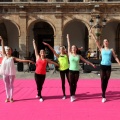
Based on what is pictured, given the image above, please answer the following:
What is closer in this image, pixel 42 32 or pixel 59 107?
pixel 59 107

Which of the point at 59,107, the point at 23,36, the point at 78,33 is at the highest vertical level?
the point at 78,33

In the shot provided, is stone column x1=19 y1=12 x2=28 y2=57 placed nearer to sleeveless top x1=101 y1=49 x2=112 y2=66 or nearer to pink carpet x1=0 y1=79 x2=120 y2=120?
pink carpet x1=0 y1=79 x2=120 y2=120

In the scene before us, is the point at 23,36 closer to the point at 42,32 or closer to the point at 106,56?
the point at 42,32

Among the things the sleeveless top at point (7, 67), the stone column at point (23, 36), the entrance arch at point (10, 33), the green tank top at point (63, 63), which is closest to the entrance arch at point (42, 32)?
the entrance arch at point (10, 33)

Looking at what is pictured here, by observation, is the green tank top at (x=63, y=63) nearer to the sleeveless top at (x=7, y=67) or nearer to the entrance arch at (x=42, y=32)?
the sleeveless top at (x=7, y=67)

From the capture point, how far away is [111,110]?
22.9ft

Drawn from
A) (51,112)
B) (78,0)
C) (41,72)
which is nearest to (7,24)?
(78,0)

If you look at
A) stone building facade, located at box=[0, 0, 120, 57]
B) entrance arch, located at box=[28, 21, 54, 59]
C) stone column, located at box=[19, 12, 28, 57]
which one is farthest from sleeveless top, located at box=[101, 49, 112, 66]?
entrance arch, located at box=[28, 21, 54, 59]

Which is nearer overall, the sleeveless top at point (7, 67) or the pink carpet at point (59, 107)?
the pink carpet at point (59, 107)

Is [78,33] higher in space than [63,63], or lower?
higher

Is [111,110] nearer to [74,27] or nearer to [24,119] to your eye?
[24,119]

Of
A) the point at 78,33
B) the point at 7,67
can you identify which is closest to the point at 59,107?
the point at 7,67

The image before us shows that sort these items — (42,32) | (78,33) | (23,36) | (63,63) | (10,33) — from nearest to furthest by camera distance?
1. (63,63)
2. (23,36)
3. (78,33)
4. (10,33)
5. (42,32)

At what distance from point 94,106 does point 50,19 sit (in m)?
18.1
